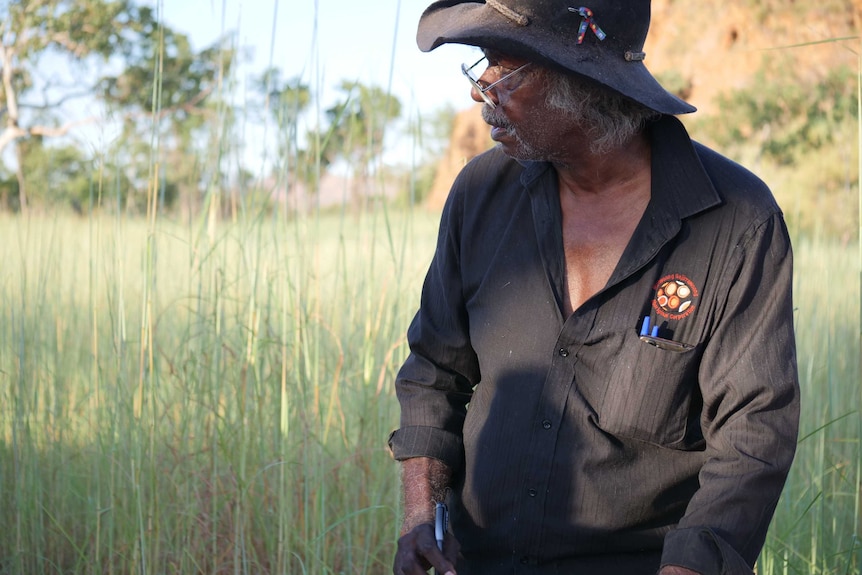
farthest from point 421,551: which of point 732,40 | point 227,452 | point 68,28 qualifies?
point 732,40

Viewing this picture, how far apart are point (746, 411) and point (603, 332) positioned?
0.22 m

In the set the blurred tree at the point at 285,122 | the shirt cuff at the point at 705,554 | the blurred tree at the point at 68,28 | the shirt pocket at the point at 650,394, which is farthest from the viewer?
the blurred tree at the point at 68,28

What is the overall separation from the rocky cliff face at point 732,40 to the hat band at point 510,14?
51.0ft

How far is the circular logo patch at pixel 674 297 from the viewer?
132 centimetres

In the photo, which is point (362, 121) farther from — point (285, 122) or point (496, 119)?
point (496, 119)

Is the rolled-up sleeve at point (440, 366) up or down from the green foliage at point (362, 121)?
down

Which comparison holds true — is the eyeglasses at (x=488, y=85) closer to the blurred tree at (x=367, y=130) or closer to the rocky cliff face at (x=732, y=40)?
the blurred tree at (x=367, y=130)

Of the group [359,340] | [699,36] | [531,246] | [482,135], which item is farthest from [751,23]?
[531,246]

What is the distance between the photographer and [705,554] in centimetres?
120

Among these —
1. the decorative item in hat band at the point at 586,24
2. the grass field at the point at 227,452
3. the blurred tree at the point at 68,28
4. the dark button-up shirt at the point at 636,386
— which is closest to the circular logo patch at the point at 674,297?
the dark button-up shirt at the point at 636,386

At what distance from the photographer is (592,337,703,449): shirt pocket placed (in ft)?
4.30

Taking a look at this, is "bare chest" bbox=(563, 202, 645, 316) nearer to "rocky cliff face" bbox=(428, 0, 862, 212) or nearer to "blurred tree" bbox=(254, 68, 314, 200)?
"blurred tree" bbox=(254, 68, 314, 200)

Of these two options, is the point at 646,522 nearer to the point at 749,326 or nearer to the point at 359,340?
the point at 749,326

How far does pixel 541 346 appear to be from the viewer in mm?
1396
